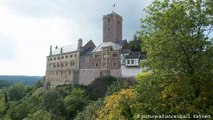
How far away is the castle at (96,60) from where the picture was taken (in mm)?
76325

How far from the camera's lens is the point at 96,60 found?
85438 millimetres

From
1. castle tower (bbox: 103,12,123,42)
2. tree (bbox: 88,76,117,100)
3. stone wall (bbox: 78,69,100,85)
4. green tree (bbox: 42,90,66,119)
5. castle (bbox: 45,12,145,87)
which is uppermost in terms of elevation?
castle tower (bbox: 103,12,123,42)

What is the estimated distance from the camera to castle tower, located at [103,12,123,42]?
89.7m

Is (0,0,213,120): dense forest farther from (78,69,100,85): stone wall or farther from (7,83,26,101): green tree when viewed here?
(7,83,26,101): green tree

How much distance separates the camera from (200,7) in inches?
645

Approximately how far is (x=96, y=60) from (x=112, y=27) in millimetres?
12798

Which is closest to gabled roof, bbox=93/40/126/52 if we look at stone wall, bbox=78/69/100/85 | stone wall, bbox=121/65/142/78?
stone wall, bbox=78/69/100/85

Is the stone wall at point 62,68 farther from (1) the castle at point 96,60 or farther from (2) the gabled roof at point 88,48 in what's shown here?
(2) the gabled roof at point 88,48

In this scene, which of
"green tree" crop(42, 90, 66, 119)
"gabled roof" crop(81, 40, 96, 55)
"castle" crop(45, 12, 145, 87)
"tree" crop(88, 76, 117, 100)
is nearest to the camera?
"green tree" crop(42, 90, 66, 119)

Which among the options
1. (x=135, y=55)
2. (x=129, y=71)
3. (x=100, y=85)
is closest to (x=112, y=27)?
(x=135, y=55)

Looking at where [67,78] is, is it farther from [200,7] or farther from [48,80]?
[200,7]

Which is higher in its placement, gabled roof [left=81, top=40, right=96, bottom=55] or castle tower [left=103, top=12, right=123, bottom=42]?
castle tower [left=103, top=12, right=123, bottom=42]

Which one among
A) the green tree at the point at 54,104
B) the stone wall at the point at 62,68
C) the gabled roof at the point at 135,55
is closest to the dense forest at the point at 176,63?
the green tree at the point at 54,104

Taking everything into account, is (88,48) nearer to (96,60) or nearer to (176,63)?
(96,60)
